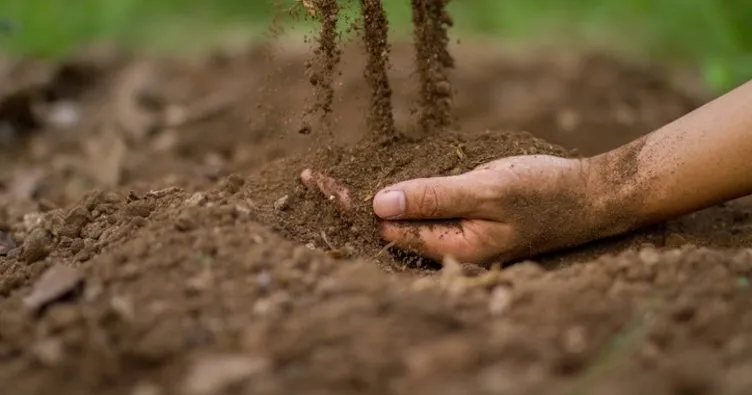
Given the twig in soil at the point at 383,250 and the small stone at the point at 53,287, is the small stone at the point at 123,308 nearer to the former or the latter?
the small stone at the point at 53,287

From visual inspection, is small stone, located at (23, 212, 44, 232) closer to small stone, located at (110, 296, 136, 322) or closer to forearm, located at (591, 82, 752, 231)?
small stone, located at (110, 296, 136, 322)

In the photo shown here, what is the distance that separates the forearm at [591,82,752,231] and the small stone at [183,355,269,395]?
1.20m

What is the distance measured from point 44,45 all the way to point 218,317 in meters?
3.95

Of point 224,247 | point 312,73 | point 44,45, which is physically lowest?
point 44,45

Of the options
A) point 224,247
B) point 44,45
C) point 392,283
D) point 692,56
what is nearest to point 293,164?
point 224,247

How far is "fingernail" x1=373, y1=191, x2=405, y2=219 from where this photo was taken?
2.03 meters

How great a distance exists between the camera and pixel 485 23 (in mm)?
5527

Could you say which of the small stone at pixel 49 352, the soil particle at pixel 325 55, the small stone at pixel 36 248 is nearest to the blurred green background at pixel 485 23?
the soil particle at pixel 325 55

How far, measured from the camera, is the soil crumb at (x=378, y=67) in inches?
85.4

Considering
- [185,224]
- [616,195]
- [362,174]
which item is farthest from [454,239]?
[185,224]

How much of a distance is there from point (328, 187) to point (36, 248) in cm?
72

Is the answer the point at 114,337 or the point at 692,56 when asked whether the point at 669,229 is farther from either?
the point at 692,56

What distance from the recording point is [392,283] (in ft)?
4.89

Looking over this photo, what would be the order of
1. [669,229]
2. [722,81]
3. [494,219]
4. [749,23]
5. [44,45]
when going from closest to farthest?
[494,219] → [669,229] → [722,81] → [749,23] → [44,45]
